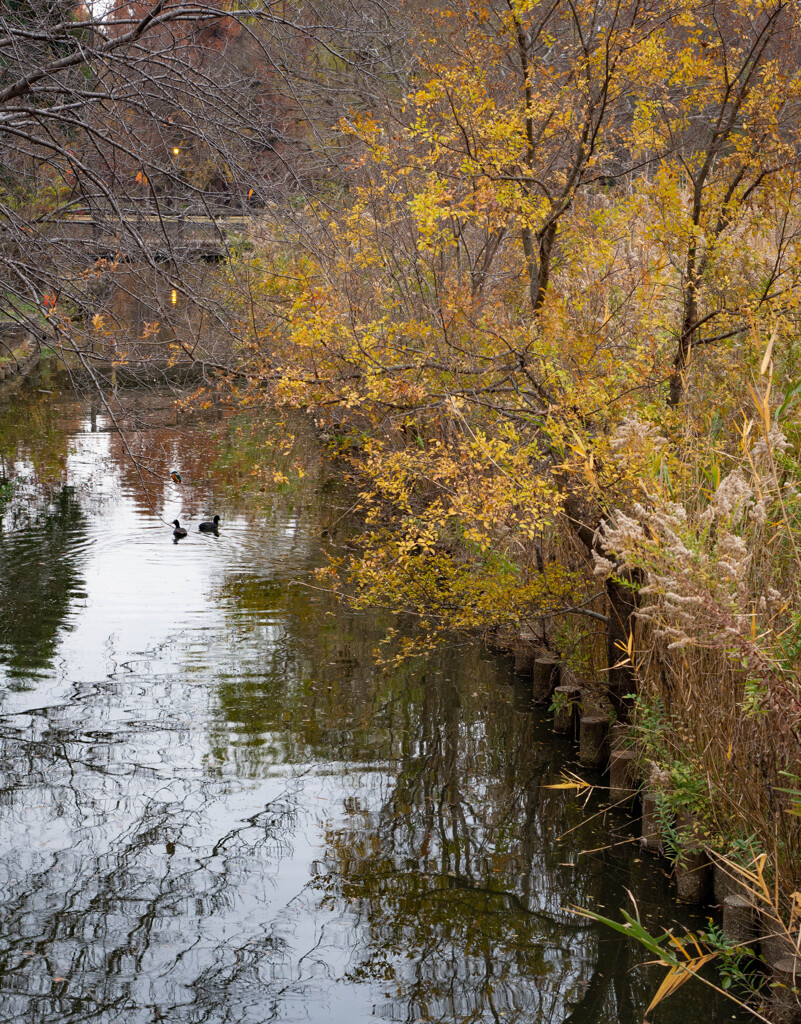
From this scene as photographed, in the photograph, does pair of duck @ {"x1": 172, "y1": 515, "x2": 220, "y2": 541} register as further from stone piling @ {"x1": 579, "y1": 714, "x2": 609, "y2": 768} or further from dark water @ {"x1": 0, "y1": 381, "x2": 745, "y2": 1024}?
stone piling @ {"x1": 579, "y1": 714, "x2": 609, "y2": 768}

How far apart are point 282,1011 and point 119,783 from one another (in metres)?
2.41

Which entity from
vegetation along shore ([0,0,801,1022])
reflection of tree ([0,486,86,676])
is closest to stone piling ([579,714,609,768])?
vegetation along shore ([0,0,801,1022])

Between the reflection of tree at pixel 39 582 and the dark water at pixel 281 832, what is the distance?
0.05m

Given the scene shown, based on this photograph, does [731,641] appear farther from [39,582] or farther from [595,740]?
[39,582]

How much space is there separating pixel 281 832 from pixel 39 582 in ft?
19.1

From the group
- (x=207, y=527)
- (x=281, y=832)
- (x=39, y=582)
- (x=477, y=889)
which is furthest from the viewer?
(x=207, y=527)

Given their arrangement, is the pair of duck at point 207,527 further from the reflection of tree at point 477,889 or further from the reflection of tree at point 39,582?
the reflection of tree at point 477,889

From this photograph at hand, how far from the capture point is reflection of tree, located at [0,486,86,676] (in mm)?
8500

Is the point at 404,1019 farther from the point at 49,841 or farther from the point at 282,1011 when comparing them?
the point at 49,841

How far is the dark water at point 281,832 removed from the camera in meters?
4.23

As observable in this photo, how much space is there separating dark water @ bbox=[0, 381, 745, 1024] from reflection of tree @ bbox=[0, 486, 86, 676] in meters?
0.05

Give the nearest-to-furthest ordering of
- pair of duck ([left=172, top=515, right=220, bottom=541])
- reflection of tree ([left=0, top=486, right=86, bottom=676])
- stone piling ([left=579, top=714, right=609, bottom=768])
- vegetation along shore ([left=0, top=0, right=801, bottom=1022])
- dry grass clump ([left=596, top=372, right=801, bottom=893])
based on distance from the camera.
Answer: dry grass clump ([left=596, top=372, right=801, bottom=893]) < vegetation along shore ([left=0, top=0, right=801, bottom=1022]) < stone piling ([left=579, top=714, right=609, bottom=768]) < reflection of tree ([left=0, top=486, right=86, bottom=676]) < pair of duck ([left=172, top=515, right=220, bottom=541])

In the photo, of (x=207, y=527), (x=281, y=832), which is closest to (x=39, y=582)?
(x=207, y=527)

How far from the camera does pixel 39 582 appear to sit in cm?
1034
